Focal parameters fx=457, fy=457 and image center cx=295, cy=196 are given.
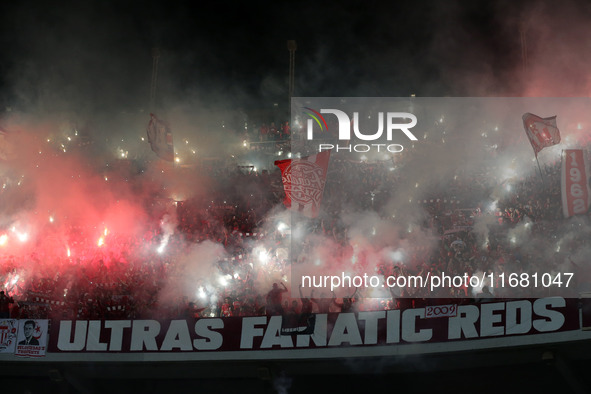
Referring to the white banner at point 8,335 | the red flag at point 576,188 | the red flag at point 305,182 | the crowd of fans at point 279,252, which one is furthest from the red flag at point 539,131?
the white banner at point 8,335

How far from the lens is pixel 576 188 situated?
30.8 feet

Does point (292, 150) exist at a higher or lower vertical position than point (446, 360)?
higher

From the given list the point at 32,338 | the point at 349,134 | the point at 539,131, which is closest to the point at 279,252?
the point at 32,338

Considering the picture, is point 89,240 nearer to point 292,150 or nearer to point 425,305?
point 292,150

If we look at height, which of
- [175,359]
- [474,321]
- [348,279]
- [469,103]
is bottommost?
[175,359]

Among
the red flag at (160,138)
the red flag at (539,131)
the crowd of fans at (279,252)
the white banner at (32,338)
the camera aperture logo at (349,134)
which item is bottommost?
the white banner at (32,338)

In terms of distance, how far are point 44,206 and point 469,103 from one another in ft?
51.5

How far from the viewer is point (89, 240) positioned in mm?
12719

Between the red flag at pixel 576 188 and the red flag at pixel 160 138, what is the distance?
1022 cm

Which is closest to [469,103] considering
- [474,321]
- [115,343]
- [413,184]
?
[413,184]

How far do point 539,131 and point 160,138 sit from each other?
10.3 meters

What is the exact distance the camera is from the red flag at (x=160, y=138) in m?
12.9

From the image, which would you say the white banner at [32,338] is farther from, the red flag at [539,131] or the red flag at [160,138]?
the red flag at [539,131]

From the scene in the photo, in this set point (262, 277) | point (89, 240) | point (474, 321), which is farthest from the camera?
point (89, 240)
